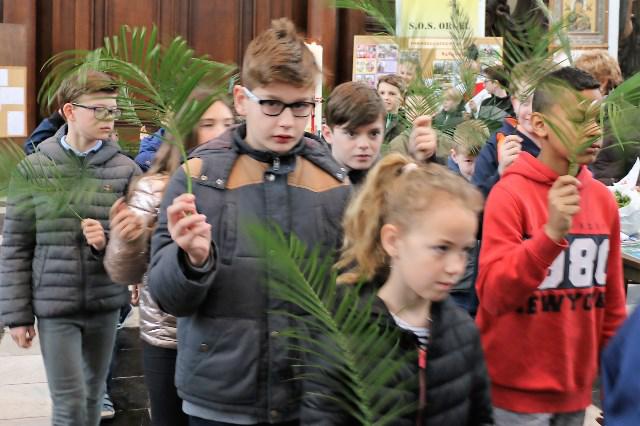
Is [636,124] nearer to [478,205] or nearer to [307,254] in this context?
[478,205]

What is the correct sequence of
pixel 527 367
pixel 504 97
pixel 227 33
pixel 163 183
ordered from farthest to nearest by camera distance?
pixel 227 33, pixel 163 183, pixel 504 97, pixel 527 367

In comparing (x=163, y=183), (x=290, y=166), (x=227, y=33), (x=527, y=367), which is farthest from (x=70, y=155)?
(x=227, y=33)

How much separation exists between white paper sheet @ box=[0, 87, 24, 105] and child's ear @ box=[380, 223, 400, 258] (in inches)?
305

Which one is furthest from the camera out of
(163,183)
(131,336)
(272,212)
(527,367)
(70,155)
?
(131,336)

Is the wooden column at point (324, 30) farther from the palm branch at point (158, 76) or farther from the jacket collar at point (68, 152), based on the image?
the palm branch at point (158, 76)

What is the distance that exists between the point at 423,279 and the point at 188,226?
0.49m

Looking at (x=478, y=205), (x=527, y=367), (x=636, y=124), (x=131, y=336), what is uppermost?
(x=636, y=124)

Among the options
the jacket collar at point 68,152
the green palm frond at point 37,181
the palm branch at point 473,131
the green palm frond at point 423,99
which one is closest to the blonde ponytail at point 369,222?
the green palm frond at point 423,99

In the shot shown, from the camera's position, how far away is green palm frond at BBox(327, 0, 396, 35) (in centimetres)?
211

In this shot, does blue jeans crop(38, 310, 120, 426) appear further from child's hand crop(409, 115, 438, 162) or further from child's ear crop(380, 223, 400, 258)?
child's ear crop(380, 223, 400, 258)

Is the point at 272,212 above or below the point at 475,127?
below

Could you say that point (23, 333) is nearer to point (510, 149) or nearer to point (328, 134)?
point (328, 134)

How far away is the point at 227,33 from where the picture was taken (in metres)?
10.4

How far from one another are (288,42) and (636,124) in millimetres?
809
